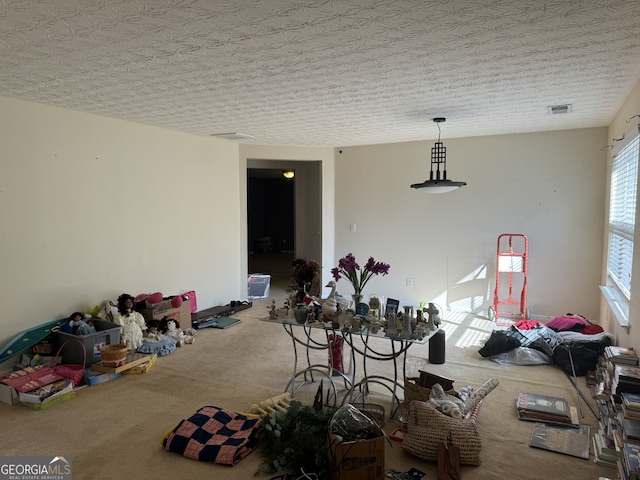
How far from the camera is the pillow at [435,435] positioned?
97.4 inches

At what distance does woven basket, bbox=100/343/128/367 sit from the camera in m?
3.72

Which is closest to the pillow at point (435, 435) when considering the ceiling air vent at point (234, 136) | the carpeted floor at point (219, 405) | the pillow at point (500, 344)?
the carpeted floor at point (219, 405)

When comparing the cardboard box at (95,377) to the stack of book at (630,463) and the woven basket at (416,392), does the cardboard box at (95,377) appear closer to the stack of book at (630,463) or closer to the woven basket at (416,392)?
the woven basket at (416,392)

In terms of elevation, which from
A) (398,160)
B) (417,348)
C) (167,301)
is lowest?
(417,348)

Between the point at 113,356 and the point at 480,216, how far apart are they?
14.5ft

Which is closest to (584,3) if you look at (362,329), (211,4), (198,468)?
(211,4)

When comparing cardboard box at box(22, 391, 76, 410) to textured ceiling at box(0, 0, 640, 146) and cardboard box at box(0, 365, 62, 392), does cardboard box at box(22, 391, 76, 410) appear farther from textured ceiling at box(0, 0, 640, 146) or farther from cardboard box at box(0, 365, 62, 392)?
textured ceiling at box(0, 0, 640, 146)

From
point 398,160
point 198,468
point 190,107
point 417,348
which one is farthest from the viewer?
point 398,160

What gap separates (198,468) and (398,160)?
464 cm

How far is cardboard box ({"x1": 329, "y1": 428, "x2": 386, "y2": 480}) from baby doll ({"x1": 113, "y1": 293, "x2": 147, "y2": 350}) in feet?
8.67

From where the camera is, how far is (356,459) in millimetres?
2197

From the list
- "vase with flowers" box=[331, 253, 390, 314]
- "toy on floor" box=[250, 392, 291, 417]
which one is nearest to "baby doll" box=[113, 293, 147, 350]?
"toy on floor" box=[250, 392, 291, 417]

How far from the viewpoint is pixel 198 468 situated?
2457 mm

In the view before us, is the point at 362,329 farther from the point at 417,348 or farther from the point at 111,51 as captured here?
the point at 111,51
